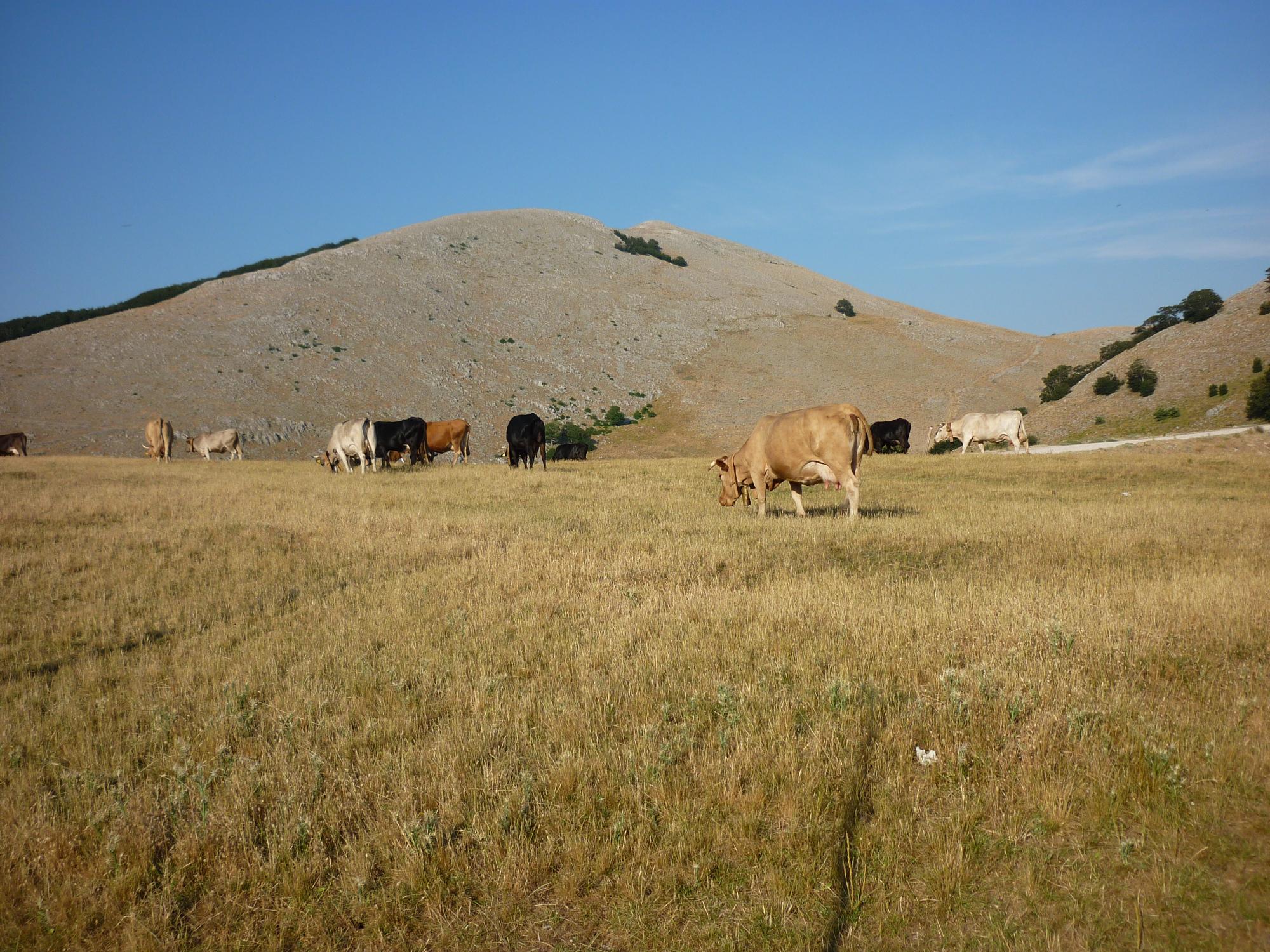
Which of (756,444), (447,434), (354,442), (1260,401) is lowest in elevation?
(756,444)

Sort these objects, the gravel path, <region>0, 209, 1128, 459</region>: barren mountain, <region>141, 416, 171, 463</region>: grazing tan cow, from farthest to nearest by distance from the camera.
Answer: <region>0, 209, 1128, 459</region>: barren mountain → <region>141, 416, 171, 463</region>: grazing tan cow → the gravel path

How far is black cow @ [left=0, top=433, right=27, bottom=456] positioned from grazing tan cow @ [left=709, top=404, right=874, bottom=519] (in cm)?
4527

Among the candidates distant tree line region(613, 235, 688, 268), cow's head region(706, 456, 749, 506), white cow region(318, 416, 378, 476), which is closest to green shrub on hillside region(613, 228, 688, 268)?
distant tree line region(613, 235, 688, 268)

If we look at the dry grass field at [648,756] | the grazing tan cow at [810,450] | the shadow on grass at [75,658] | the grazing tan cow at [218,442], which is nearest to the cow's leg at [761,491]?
the grazing tan cow at [810,450]

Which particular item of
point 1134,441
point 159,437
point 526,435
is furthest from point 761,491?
point 159,437

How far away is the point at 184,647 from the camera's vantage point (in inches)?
299

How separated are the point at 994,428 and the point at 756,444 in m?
24.3

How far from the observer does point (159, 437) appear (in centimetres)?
3809

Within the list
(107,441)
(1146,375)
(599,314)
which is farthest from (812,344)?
(107,441)

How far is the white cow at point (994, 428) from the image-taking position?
3444cm

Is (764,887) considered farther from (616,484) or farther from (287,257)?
(287,257)

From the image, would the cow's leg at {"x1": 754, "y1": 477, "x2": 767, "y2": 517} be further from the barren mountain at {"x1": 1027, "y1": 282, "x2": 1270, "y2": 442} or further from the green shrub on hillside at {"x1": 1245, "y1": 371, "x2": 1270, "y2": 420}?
the green shrub on hillside at {"x1": 1245, "y1": 371, "x2": 1270, "y2": 420}

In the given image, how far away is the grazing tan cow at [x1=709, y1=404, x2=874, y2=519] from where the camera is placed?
46.7 feet

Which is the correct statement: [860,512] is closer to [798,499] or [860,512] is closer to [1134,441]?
[798,499]
